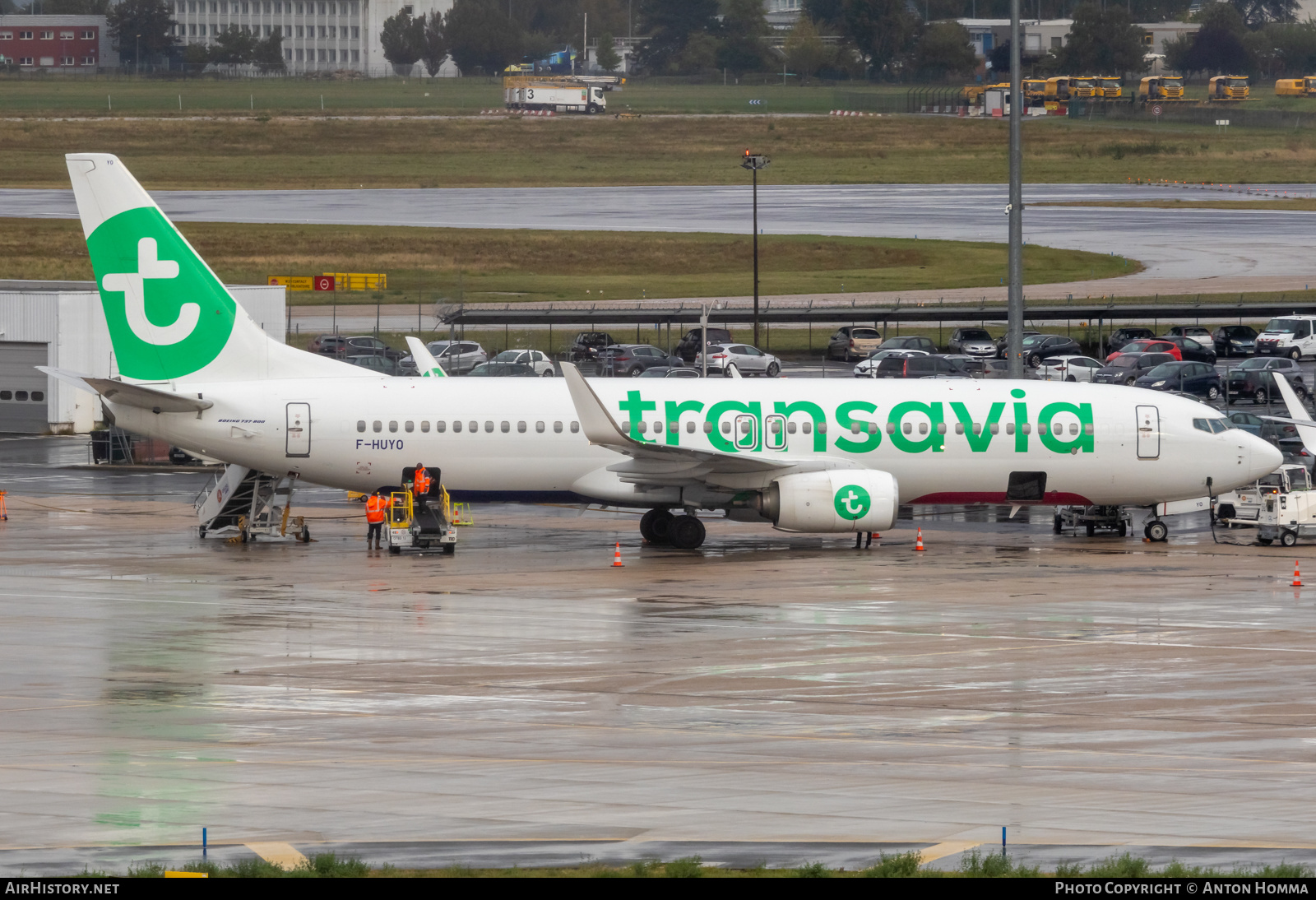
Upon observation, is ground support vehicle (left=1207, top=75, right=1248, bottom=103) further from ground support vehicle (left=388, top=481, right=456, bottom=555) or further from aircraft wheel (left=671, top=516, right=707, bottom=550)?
ground support vehicle (left=388, top=481, right=456, bottom=555)

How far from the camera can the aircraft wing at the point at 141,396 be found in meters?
36.0

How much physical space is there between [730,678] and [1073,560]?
50.0ft

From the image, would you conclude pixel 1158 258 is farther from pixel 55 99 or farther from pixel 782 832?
pixel 55 99

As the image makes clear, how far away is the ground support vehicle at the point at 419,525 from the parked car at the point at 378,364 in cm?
3140

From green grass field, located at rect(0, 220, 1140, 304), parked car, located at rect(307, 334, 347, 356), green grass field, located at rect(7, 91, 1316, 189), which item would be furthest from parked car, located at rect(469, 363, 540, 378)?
green grass field, located at rect(7, 91, 1316, 189)

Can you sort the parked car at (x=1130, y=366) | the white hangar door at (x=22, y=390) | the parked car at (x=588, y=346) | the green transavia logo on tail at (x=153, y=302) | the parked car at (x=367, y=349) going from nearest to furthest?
the green transavia logo on tail at (x=153, y=302), the white hangar door at (x=22, y=390), the parked car at (x=1130, y=366), the parked car at (x=367, y=349), the parked car at (x=588, y=346)

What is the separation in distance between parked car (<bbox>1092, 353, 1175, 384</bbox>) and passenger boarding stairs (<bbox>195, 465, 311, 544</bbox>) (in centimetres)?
3983

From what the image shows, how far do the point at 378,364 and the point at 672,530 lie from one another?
33.9 metres

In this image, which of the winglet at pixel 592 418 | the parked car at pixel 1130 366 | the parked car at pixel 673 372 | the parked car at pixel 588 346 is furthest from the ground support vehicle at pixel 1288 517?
the parked car at pixel 588 346

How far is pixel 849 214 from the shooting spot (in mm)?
125000

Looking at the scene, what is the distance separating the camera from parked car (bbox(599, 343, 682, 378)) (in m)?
76.8

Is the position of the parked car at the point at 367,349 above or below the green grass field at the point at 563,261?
below

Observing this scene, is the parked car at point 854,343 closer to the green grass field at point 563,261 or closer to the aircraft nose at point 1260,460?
the green grass field at point 563,261

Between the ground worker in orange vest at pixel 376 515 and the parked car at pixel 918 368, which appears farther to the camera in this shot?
the parked car at pixel 918 368
